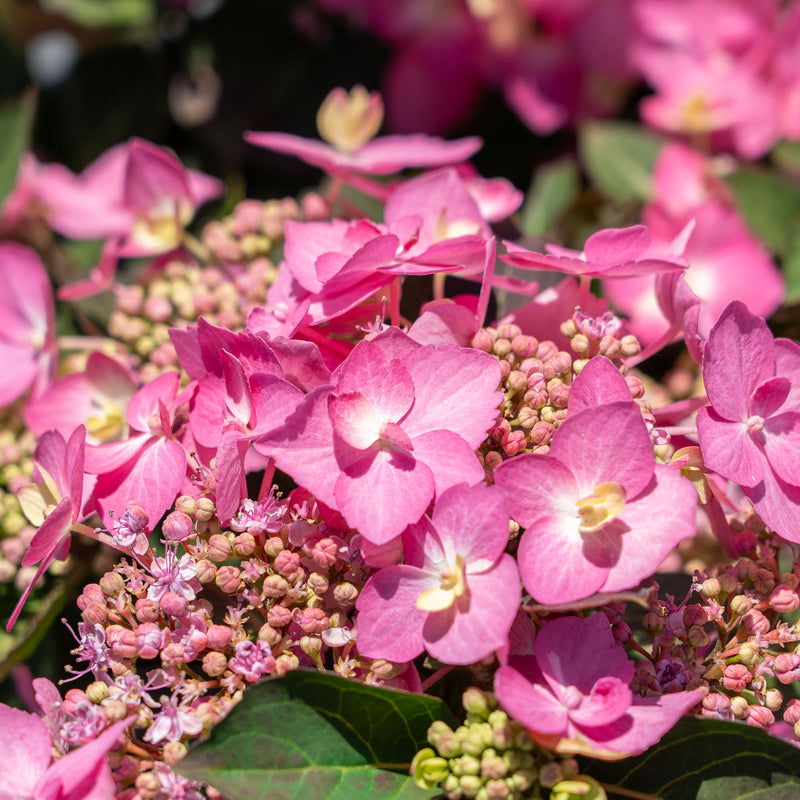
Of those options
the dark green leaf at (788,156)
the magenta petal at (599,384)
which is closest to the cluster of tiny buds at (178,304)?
the magenta petal at (599,384)

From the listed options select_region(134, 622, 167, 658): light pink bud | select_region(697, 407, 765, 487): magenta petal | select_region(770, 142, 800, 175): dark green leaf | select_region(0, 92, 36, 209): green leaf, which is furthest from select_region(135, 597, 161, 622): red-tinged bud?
select_region(770, 142, 800, 175): dark green leaf

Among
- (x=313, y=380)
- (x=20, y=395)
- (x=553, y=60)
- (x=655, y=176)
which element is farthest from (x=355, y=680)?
(x=553, y=60)

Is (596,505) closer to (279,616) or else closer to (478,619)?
(478,619)

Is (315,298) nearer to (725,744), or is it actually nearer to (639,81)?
(725,744)

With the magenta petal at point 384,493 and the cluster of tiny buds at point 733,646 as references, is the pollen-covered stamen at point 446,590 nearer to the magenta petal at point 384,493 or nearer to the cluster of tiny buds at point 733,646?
the magenta petal at point 384,493

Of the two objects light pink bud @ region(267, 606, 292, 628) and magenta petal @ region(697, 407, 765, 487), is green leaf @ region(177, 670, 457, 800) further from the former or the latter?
magenta petal @ region(697, 407, 765, 487)

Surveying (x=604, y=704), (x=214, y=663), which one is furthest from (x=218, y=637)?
(x=604, y=704)
